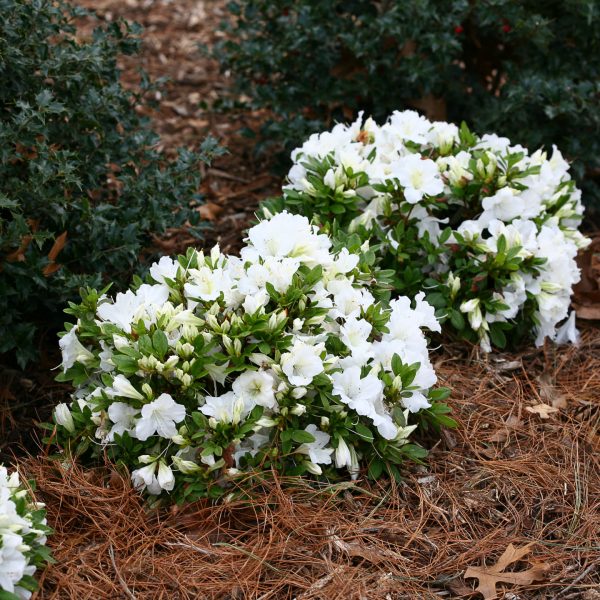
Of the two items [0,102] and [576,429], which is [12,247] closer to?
[0,102]

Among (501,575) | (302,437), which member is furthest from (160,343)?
(501,575)

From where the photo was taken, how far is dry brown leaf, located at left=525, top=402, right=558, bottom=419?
3.02 metres

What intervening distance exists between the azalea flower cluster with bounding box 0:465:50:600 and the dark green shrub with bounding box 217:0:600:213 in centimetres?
245

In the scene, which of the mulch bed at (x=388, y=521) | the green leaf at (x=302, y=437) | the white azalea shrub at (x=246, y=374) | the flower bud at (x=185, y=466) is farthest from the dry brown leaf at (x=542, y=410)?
the flower bud at (x=185, y=466)

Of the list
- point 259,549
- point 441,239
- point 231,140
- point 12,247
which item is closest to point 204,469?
point 259,549

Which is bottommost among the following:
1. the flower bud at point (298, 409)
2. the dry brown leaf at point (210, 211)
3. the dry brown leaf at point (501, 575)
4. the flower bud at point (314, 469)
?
the dry brown leaf at point (210, 211)

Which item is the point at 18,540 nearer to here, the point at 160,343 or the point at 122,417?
the point at 122,417

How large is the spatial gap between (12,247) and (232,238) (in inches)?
50.1

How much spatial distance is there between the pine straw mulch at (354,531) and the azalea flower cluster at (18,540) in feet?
0.42

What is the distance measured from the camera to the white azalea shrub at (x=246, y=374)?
2.47 metres

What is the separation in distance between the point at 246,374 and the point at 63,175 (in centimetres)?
101

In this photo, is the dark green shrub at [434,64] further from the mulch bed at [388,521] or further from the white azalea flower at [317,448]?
the white azalea flower at [317,448]

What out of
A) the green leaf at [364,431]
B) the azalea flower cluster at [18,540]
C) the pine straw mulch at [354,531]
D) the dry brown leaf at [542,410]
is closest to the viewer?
the azalea flower cluster at [18,540]

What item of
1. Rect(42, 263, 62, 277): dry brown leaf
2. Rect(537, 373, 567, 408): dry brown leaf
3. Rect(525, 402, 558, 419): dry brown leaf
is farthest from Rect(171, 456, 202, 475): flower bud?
Rect(537, 373, 567, 408): dry brown leaf
